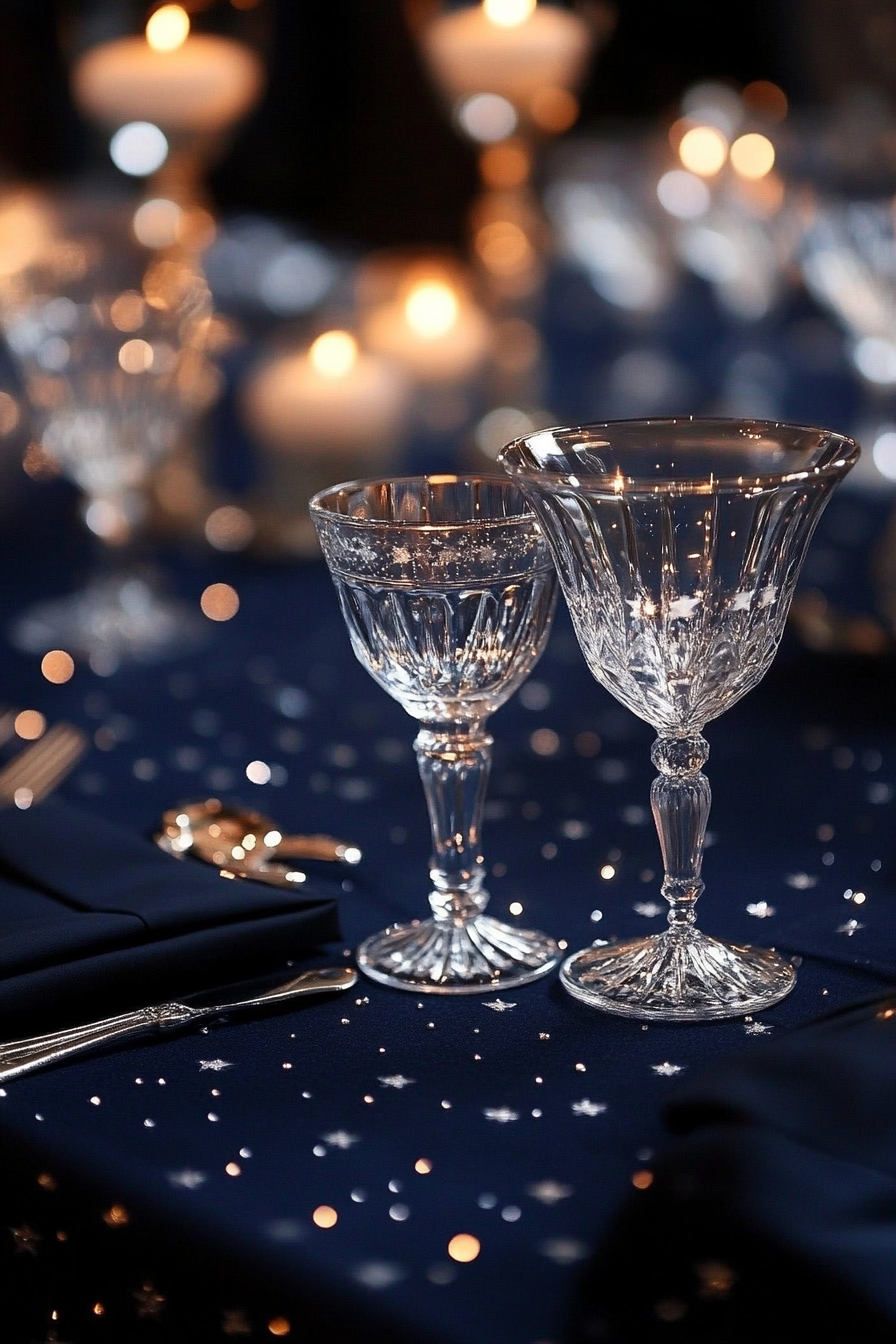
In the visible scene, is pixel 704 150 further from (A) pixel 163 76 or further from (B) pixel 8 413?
(B) pixel 8 413

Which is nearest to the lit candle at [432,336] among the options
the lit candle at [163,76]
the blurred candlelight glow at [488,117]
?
the blurred candlelight glow at [488,117]

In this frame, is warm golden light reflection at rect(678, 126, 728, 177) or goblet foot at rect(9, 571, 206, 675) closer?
goblet foot at rect(9, 571, 206, 675)

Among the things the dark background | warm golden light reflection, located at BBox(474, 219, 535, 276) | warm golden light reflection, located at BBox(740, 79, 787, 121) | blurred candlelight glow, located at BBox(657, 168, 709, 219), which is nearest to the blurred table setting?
blurred candlelight glow, located at BBox(657, 168, 709, 219)

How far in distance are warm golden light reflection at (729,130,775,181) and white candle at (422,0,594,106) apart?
209mm

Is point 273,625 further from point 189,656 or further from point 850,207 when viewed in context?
point 850,207

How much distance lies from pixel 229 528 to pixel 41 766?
0.61 m

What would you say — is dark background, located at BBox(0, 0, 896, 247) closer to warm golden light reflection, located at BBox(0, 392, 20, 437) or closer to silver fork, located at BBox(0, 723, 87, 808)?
warm golden light reflection, located at BBox(0, 392, 20, 437)

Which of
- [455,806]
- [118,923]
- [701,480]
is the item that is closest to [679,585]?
[701,480]

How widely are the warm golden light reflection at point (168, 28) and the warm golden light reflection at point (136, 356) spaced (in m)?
0.46

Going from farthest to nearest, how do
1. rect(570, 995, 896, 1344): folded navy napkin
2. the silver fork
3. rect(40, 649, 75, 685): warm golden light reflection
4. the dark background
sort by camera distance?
the dark background → rect(40, 649, 75, 685): warm golden light reflection → the silver fork → rect(570, 995, 896, 1344): folded navy napkin

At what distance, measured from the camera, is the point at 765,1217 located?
1.59ft

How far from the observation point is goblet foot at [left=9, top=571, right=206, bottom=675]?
1285mm

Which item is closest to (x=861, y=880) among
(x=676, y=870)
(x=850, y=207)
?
(x=676, y=870)

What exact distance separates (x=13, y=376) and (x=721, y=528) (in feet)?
4.19
